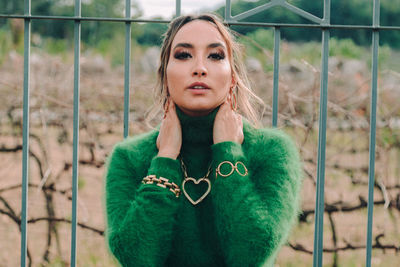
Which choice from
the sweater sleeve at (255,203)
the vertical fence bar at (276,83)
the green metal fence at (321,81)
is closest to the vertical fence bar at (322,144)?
the green metal fence at (321,81)

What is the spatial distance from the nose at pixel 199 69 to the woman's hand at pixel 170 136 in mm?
157

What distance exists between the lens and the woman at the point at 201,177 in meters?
1.35

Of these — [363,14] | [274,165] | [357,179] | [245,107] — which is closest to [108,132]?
[357,179]

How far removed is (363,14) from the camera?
599 inches

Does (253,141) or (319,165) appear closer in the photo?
(253,141)

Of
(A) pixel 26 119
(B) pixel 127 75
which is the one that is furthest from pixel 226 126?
(A) pixel 26 119

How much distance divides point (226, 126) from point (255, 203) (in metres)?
0.26

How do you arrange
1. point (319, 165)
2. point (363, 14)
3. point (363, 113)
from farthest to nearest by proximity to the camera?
point (363, 14) → point (363, 113) → point (319, 165)

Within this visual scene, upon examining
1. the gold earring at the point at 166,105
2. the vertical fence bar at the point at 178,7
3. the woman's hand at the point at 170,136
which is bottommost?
the woman's hand at the point at 170,136

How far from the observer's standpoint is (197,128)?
1.47 meters

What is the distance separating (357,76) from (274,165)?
117 inches

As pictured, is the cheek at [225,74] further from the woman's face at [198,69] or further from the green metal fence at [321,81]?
the green metal fence at [321,81]

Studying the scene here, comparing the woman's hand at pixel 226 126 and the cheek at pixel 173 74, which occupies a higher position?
the cheek at pixel 173 74

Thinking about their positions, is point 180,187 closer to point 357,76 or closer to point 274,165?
point 274,165
